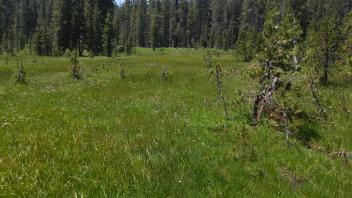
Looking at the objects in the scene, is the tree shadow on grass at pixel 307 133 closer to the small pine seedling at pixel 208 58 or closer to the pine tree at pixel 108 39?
the small pine seedling at pixel 208 58

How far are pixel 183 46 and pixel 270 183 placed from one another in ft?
511

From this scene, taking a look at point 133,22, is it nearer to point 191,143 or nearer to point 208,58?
point 208,58

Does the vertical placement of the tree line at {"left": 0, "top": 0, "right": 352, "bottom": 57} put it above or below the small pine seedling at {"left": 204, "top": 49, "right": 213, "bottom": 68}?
above

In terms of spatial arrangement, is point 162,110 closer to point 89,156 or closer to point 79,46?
point 89,156

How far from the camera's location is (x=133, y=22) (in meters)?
172

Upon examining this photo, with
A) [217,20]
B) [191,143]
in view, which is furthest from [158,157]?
[217,20]

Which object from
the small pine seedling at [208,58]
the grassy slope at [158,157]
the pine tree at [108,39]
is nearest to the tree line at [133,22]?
the pine tree at [108,39]

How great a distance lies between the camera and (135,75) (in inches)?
1361

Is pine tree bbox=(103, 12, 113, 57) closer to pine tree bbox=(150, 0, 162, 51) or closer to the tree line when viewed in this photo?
the tree line

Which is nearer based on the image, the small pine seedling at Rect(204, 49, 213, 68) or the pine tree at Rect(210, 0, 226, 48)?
the small pine seedling at Rect(204, 49, 213, 68)

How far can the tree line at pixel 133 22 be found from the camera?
321 ft

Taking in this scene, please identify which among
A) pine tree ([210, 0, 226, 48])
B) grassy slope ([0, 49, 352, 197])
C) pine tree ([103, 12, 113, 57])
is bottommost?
grassy slope ([0, 49, 352, 197])

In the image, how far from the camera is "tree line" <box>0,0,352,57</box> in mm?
97938

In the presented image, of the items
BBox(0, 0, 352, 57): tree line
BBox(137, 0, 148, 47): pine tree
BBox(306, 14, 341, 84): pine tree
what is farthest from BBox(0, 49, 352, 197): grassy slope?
BBox(137, 0, 148, 47): pine tree
